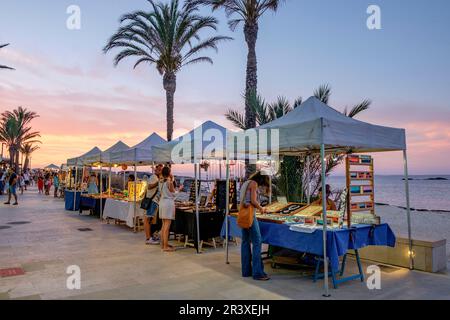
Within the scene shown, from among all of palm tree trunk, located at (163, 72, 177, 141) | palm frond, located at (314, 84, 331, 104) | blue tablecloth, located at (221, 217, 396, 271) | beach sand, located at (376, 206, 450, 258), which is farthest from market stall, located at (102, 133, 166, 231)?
palm tree trunk, located at (163, 72, 177, 141)

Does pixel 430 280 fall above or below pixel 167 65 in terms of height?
below

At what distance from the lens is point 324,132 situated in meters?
4.53

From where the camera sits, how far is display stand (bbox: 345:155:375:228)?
4.91 m

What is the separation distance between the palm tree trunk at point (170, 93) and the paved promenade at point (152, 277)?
33.3 feet

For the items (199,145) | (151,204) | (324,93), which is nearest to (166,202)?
(151,204)

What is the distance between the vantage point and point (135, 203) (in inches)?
375

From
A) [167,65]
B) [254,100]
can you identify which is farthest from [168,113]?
[254,100]

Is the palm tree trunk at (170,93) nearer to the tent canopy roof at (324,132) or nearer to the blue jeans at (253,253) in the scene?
the tent canopy roof at (324,132)

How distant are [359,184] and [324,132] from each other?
120cm

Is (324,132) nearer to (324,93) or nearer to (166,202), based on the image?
(166,202)

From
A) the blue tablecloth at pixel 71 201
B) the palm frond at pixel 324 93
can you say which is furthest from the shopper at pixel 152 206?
the blue tablecloth at pixel 71 201
